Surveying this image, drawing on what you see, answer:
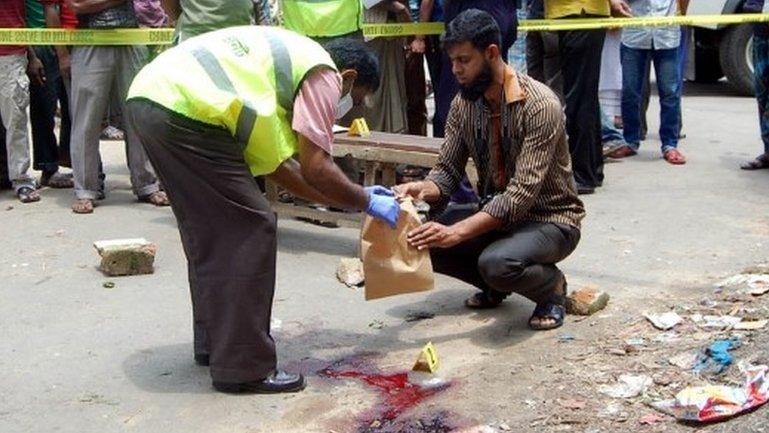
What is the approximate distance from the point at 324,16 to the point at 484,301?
104 inches

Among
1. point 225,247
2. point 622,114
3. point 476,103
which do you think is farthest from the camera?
point 622,114

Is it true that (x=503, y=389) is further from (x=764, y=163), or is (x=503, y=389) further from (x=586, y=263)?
(x=764, y=163)

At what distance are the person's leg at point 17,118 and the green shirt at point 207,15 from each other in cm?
149

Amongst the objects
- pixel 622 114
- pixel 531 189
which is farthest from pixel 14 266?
pixel 622 114

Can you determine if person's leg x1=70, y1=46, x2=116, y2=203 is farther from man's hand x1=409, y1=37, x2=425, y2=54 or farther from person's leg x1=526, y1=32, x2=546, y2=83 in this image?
person's leg x1=526, y1=32, x2=546, y2=83

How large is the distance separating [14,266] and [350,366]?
2599mm

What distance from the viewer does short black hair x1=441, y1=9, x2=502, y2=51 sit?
525 cm

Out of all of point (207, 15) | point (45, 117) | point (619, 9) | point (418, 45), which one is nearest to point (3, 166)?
point (45, 117)

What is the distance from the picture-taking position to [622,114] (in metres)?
9.62

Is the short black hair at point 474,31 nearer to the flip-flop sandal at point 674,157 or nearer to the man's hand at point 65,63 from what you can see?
the man's hand at point 65,63

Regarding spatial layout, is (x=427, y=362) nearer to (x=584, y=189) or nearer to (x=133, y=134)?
(x=584, y=189)

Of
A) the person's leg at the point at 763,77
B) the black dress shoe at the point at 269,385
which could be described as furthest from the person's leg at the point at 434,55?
the black dress shoe at the point at 269,385

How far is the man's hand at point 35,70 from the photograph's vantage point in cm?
846

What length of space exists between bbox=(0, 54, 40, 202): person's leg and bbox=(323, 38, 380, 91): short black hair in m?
3.99
